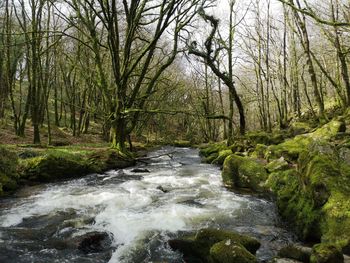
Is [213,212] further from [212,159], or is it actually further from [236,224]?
[212,159]

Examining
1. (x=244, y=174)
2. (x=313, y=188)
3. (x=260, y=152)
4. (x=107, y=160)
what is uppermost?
(x=260, y=152)

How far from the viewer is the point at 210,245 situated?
5398mm

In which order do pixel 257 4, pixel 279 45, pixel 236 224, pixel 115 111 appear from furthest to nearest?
pixel 279 45 < pixel 257 4 < pixel 115 111 < pixel 236 224

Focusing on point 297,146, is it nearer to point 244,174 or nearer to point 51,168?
point 244,174

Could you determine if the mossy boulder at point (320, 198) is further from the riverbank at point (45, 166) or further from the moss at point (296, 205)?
the riverbank at point (45, 166)

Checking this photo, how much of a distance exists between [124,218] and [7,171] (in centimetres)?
503

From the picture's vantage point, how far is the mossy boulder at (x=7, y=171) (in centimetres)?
988

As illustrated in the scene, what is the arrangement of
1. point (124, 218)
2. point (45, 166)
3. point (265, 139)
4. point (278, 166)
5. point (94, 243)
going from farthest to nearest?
1. point (265, 139)
2. point (45, 166)
3. point (278, 166)
4. point (124, 218)
5. point (94, 243)

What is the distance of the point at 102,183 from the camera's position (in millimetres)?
11742

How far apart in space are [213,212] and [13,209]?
189 inches

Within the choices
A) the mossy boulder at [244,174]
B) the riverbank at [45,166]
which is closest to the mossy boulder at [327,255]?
the mossy boulder at [244,174]

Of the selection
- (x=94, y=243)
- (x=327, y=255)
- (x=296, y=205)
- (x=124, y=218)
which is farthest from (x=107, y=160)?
(x=327, y=255)

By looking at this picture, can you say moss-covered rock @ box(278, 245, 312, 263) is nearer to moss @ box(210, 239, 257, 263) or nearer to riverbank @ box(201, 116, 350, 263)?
riverbank @ box(201, 116, 350, 263)

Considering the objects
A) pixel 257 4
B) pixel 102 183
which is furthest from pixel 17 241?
pixel 257 4
